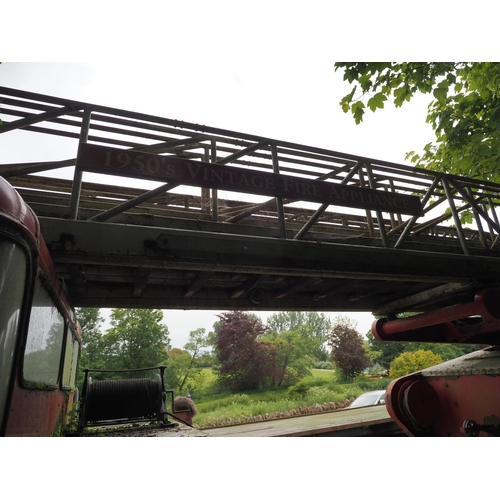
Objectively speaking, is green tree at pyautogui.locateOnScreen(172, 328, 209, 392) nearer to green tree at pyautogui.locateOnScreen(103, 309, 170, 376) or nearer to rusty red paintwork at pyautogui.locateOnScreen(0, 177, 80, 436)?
green tree at pyautogui.locateOnScreen(103, 309, 170, 376)

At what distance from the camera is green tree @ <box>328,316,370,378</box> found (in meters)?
27.2

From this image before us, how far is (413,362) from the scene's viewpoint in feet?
75.5

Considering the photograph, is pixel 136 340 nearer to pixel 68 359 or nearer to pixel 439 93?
pixel 68 359

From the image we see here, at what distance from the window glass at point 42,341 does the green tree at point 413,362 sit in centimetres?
2306

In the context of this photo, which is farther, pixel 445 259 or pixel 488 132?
pixel 488 132

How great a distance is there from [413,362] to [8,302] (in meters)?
25.3

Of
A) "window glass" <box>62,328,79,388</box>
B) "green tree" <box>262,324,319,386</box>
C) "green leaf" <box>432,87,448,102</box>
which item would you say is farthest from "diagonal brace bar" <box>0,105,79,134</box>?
"green tree" <box>262,324,319,386</box>

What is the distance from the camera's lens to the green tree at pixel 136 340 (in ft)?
82.2

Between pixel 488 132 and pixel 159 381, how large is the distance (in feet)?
21.7

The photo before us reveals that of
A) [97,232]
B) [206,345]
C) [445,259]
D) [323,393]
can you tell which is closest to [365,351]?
[323,393]

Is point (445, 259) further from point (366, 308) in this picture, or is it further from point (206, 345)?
point (206, 345)

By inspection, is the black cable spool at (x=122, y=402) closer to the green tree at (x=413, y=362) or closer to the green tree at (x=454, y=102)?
the green tree at (x=454, y=102)

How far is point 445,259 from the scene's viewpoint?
428 centimetres

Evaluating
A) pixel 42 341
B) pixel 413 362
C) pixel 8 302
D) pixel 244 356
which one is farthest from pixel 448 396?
pixel 413 362
